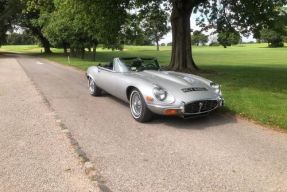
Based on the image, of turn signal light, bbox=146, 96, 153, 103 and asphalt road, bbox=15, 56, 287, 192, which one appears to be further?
turn signal light, bbox=146, 96, 153, 103

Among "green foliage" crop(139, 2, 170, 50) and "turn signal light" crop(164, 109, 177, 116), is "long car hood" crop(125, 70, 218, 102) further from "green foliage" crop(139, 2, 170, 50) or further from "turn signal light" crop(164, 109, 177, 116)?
"green foliage" crop(139, 2, 170, 50)

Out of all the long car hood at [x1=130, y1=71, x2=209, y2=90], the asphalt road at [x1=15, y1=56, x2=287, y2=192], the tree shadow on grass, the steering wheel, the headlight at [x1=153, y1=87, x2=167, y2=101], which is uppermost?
the steering wheel

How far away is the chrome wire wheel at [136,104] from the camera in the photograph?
304 inches

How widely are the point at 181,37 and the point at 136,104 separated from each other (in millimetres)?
11402

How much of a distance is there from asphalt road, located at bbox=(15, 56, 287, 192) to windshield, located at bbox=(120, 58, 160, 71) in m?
1.17

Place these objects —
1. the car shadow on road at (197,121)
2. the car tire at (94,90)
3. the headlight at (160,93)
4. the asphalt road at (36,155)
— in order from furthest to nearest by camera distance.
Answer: the car tire at (94,90) → the car shadow on road at (197,121) → the headlight at (160,93) → the asphalt road at (36,155)

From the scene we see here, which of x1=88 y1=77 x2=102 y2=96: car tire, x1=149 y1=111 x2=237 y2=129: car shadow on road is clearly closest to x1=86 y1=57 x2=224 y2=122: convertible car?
x1=149 y1=111 x2=237 y2=129: car shadow on road

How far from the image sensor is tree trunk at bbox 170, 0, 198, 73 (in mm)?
18531

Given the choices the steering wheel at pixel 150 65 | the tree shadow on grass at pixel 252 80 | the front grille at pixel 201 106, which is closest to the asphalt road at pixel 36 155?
the front grille at pixel 201 106

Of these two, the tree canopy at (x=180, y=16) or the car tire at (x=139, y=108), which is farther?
the tree canopy at (x=180, y=16)

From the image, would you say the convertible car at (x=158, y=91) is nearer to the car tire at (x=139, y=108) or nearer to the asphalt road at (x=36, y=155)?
the car tire at (x=139, y=108)

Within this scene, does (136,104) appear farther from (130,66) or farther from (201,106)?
(130,66)

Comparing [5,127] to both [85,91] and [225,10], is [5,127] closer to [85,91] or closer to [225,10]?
[85,91]

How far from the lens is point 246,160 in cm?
532
